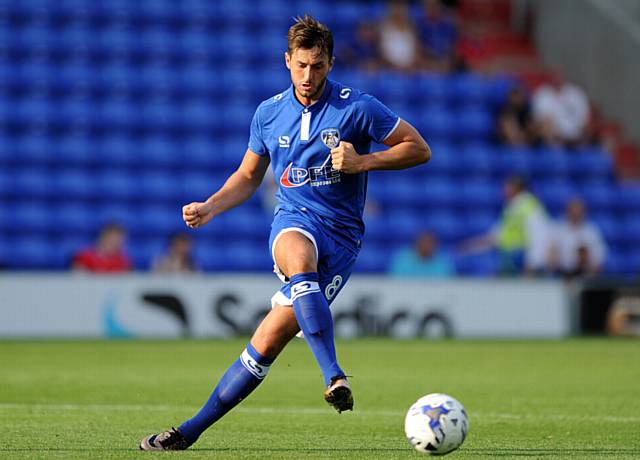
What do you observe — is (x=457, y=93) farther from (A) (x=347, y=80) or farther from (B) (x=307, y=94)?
(B) (x=307, y=94)

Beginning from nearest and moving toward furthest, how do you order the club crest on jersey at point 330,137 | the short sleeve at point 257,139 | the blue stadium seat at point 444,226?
the club crest on jersey at point 330,137 → the short sleeve at point 257,139 → the blue stadium seat at point 444,226

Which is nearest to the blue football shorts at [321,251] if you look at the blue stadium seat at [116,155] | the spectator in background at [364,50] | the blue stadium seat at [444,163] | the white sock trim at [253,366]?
the white sock trim at [253,366]

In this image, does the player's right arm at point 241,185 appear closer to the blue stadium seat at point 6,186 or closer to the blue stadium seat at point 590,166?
the blue stadium seat at point 6,186

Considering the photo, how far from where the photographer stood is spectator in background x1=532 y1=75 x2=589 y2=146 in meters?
20.4

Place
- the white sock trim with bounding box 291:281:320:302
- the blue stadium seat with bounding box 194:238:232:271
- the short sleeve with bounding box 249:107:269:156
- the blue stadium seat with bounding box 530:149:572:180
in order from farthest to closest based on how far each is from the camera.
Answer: the blue stadium seat with bounding box 530:149:572:180 → the blue stadium seat with bounding box 194:238:232:271 → the short sleeve with bounding box 249:107:269:156 → the white sock trim with bounding box 291:281:320:302

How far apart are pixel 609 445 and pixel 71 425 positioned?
2805 millimetres

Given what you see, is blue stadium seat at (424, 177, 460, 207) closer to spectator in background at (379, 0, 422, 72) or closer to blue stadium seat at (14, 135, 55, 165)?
spectator in background at (379, 0, 422, 72)

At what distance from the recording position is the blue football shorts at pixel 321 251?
573cm

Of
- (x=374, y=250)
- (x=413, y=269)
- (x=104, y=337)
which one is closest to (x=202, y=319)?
(x=104, y=337)

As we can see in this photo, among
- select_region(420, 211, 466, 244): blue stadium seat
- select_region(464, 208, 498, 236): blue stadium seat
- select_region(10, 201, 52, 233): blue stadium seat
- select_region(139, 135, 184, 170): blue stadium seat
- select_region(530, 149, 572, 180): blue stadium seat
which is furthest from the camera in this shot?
select_region(530, 149, 572, 180): blue stadium seat

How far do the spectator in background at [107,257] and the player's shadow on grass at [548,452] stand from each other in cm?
1006

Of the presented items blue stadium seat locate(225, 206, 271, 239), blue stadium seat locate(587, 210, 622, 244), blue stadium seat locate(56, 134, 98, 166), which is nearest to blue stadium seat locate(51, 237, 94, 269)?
blue stadium seat locate(56, 134, 98, 166)

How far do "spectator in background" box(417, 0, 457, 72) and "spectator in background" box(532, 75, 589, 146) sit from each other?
5.99 ft

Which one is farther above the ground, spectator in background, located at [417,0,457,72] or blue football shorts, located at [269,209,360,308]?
spectator in background, located at [417,0,457,72]
